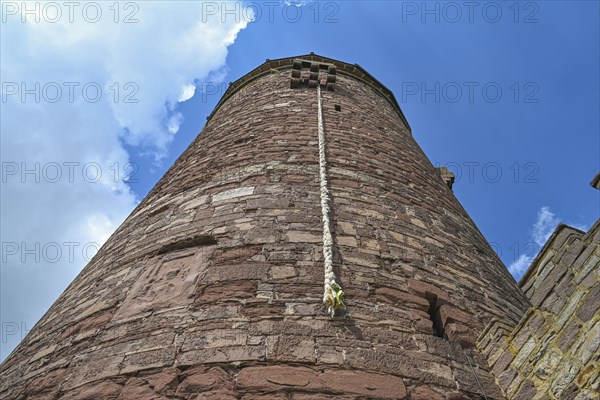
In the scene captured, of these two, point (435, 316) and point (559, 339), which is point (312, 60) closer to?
point (435, 316)

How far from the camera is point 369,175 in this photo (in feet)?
14.2

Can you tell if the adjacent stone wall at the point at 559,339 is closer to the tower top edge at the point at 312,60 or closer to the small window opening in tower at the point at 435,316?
the small window opening in tower at the point at 435,316

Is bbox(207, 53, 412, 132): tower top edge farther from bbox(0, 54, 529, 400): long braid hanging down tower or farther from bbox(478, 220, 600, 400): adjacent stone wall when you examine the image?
bbox(478, 220, 600, 400): adjacent stone wall

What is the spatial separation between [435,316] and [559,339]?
68 centimetres

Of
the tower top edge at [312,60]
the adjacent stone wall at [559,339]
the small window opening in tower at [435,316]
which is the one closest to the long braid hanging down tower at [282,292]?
the small window opening in tower at [435,316]

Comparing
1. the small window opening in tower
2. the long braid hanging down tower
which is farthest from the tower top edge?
the small window opening in tower

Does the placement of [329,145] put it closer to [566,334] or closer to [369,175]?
[369,175]

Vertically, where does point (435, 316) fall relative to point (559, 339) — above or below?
above

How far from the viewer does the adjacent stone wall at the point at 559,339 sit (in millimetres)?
2428

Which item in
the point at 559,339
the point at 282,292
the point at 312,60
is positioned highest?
the point at 312,60

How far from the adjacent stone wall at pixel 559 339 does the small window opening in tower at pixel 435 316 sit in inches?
9.5

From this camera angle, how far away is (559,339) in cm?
268

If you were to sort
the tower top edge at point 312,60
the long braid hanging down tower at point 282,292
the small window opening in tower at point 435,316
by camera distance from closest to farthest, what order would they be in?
the long braid hanging down tower at point 282,292
the small window opening in tower at point 435,316
the tower top edge at point 312,60

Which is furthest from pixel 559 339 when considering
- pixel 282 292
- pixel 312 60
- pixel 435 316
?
pixel 312 60
